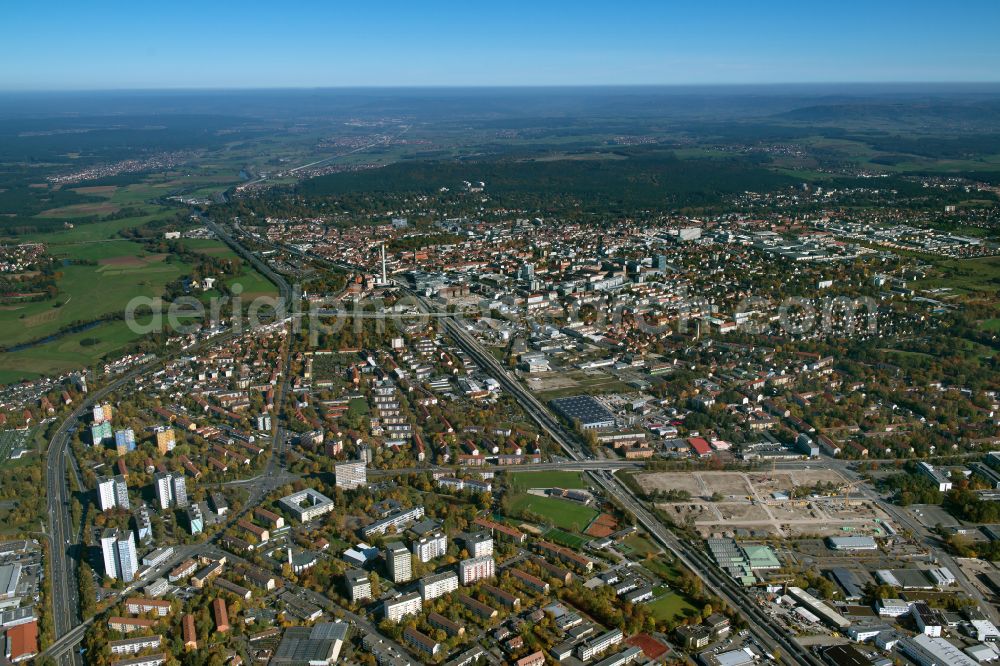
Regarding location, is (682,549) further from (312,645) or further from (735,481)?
(312,645)

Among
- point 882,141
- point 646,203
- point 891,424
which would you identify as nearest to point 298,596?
point 891,424

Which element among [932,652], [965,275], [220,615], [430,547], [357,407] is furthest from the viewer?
[965,275]

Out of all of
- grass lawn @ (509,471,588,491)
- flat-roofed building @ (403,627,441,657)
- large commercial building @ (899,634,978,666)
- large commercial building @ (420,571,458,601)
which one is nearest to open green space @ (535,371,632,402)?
grass lawn @ (509,471,588,491)

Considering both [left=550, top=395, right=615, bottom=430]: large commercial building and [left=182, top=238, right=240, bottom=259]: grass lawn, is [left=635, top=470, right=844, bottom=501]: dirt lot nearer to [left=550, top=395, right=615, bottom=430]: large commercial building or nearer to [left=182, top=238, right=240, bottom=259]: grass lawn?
[left=550, top=395, right=615, bottom=430]: large commercial building

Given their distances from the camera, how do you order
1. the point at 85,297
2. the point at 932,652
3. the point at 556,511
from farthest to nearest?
1. the point at 85,297
2. the point at 556,511
3. the point at 932,652

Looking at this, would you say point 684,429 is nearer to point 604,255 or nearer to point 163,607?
point 163,607

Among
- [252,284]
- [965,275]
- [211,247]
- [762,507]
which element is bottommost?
[762,507]

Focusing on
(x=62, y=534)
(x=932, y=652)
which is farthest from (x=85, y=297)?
(x=932, y=652)
